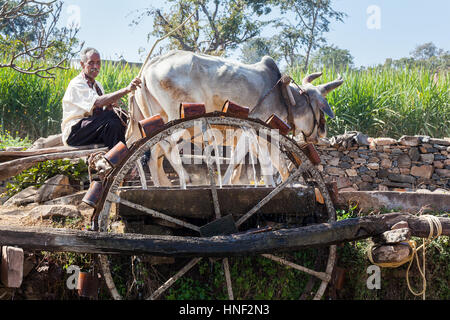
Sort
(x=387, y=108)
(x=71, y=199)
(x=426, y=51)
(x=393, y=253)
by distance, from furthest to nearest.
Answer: (x=426, y=51) < (x=387, y=108) < (x=71, y=199) < (x=393, y=253)

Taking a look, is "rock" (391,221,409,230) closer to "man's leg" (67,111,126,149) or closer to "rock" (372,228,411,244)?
"rock" (372,228,411,244)

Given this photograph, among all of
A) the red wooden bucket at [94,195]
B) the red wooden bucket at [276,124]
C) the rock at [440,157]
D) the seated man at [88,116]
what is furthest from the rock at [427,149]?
the red wooden bucket at [94,195]

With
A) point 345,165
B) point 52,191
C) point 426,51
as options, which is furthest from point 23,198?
point 426,51

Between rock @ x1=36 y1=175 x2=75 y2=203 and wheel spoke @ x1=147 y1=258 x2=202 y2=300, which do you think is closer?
wheel spoke @ x1=147 y1=258 x2=202 y2=300

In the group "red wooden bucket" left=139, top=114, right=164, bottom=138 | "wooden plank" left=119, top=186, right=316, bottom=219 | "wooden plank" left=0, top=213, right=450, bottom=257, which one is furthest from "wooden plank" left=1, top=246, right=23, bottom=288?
"red wooden bucket" left=139, top=114, right=164, bottom=138

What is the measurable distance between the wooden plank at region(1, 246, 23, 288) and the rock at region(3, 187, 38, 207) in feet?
8.63

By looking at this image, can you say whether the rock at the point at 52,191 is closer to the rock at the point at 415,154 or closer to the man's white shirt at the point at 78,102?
the man's white shirt at the point at 78,102

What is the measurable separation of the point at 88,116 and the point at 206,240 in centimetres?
231

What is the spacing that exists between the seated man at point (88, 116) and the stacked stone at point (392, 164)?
4.92 metres

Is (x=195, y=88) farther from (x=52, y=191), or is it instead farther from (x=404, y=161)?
(x=404, y=161)

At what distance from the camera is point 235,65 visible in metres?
5.69

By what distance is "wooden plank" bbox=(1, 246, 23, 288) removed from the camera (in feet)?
9.41

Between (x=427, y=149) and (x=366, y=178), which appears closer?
(x=427, y=149)

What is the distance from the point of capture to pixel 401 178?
863 cm
